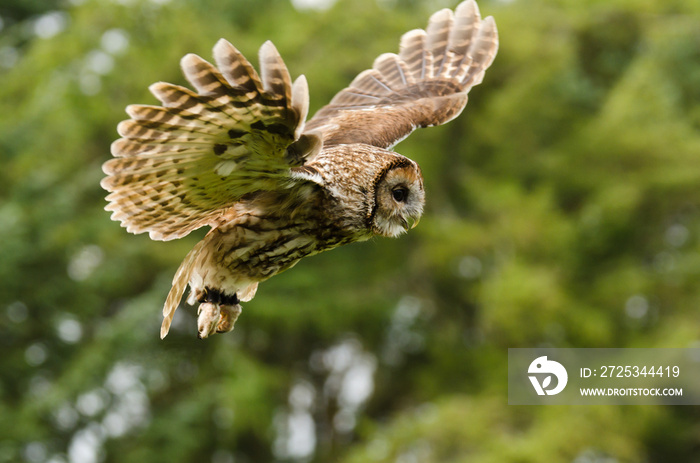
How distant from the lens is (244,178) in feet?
14.1

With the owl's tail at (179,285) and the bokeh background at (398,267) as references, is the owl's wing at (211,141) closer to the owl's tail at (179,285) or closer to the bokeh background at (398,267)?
the owl's tail at (179,285)

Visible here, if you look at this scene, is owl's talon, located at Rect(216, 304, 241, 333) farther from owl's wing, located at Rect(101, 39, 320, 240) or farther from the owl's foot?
owl's wing, located at Rect(101, 39, 320, 240)

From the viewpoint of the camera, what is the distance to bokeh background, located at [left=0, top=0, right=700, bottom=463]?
59.6 feet

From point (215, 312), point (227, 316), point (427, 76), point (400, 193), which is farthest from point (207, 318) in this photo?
point (427, 76)

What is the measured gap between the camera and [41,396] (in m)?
17.9

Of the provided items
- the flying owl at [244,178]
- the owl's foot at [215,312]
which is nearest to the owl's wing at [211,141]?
the flying owl at [244,178]

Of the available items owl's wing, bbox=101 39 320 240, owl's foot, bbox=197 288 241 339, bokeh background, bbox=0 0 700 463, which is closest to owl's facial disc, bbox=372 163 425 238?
owl's wing, bbox=101 39 320 240

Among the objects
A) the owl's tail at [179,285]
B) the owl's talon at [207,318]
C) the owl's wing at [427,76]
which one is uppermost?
the owl's wing at [427,76]

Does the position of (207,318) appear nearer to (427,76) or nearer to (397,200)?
(397,200)

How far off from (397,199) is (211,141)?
Result: 1.05 meters

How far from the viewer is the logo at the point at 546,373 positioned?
1844 cm

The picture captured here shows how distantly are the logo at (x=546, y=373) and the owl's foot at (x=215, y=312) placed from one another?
45.8ft

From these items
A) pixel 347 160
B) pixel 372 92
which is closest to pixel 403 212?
pixel 347 160

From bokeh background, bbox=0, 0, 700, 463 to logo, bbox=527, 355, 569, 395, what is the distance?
0.54 metres
